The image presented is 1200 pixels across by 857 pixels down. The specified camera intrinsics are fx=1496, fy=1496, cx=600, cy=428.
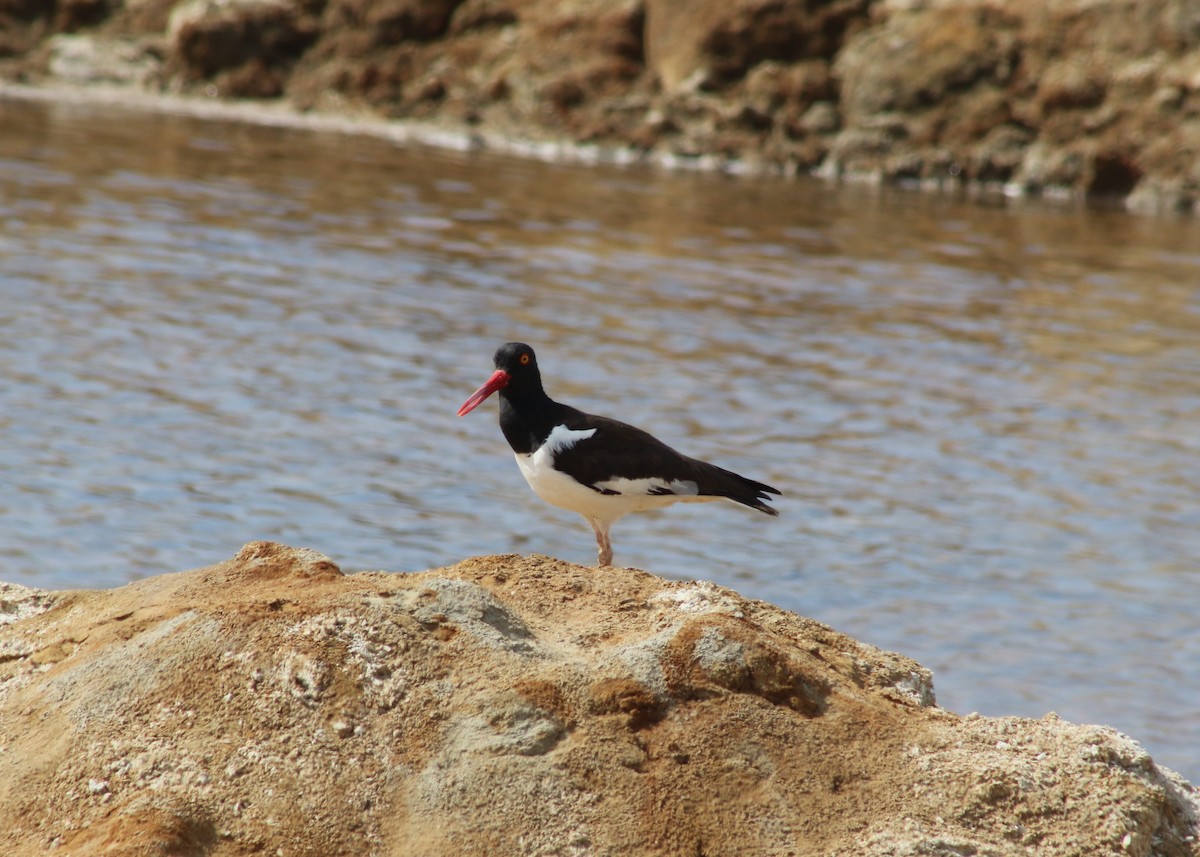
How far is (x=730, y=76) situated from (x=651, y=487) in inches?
916

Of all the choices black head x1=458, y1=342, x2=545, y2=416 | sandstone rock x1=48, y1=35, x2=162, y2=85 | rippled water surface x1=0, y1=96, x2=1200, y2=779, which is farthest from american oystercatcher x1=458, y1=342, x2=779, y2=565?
sandstone rock x1=48, y1=35, x2=162, y2=85

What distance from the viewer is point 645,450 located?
6.09 metres

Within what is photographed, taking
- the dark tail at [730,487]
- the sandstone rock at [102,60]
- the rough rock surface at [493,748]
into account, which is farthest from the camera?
the sandstone rock at [102,60]

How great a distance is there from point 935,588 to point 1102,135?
2015 centimetres

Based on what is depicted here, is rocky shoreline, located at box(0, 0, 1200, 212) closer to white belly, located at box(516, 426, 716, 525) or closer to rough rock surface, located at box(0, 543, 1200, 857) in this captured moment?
white belly, located at box(516, 426, 716, 525)

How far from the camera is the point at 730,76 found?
28.2 metres

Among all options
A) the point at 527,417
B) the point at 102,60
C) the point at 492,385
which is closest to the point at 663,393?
the point at 527,417

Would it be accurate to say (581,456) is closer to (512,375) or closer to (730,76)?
(512,375)

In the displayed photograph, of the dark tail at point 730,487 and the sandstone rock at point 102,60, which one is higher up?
the sandstone rock at point 102,60

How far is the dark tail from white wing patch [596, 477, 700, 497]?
5 cm

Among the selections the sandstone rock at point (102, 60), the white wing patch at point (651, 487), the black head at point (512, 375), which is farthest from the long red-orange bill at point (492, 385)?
the sandstone rock at point (102, 60)

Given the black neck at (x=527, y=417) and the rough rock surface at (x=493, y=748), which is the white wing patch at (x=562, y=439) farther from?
the rough rock surface at (x=493, y=748)

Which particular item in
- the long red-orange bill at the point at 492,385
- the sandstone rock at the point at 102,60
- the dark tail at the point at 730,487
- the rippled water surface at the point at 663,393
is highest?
the sandstone rock at the point at 102,60

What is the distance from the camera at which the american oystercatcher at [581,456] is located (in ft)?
19.4
